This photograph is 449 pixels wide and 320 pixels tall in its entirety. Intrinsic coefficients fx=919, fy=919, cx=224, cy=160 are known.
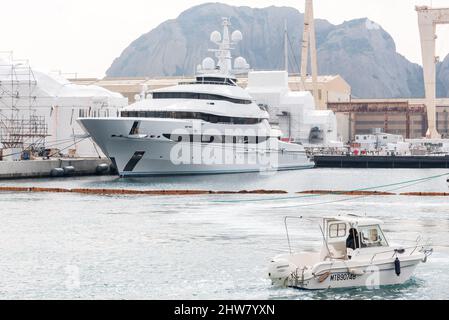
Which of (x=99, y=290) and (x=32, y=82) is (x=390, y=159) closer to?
(x=32, y=82)

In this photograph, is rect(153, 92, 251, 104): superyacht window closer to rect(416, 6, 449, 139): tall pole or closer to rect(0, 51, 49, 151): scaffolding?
rect(0, 51, 49, 151): scaffolding

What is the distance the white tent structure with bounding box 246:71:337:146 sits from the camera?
133m

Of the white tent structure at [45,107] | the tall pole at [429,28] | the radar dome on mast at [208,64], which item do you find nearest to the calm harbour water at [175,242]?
the white tent structure at [45,107]

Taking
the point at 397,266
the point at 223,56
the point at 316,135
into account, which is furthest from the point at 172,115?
the point at 397,266

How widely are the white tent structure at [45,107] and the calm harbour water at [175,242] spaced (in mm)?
45043

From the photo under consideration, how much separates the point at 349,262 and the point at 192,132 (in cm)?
6249

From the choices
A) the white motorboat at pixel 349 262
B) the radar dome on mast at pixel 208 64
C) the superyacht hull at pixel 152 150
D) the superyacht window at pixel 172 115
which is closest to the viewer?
the white motorboat at pixel 349 262

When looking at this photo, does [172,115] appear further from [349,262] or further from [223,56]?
[349,262]

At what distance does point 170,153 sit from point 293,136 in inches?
1937

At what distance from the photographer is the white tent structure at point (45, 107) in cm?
11100

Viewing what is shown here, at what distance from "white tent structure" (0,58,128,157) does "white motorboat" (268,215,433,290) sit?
82.0 metres

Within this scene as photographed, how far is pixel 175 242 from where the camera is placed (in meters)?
39.8

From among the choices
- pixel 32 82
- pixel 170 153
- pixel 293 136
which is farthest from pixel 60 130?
pixel 293 136

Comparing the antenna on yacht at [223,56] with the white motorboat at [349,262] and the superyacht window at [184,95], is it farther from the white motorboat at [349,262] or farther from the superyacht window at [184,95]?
the white motorboat at [349,262]
